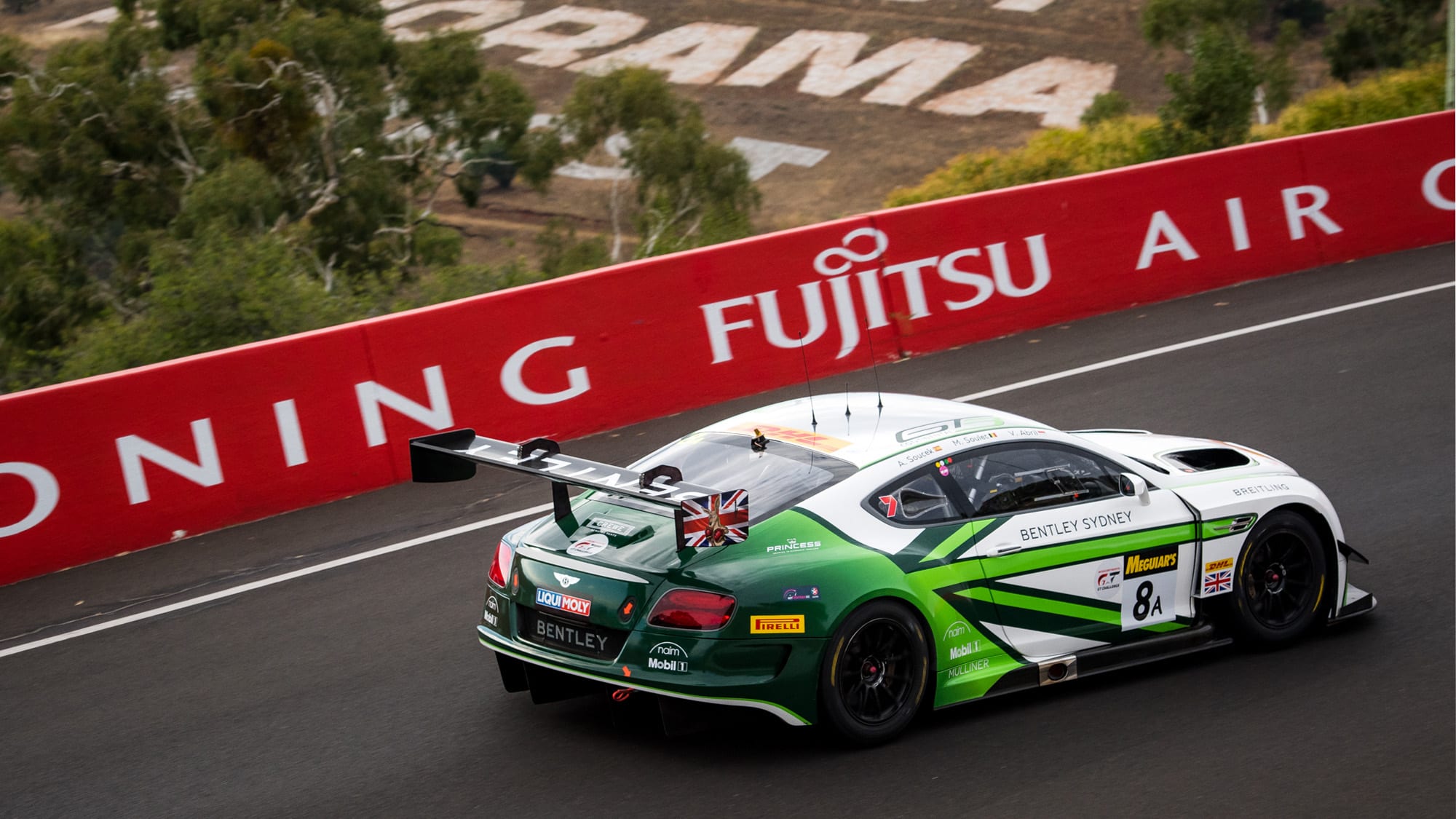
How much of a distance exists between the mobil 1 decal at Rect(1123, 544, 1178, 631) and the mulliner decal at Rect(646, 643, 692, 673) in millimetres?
2234

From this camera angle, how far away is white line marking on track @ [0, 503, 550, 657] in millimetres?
8461

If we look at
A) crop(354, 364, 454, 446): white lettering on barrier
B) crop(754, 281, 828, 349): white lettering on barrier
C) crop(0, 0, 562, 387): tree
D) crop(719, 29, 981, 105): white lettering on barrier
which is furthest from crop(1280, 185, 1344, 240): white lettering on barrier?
crop(719, 29, 981, 105): white lettering on barrier

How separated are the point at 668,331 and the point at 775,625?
265 inches

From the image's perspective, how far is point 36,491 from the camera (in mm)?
9586

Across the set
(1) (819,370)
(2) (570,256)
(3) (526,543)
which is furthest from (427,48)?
(3) (526,543)

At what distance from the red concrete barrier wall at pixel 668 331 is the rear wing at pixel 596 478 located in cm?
422

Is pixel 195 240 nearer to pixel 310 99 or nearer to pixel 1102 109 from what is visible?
pixel 310 99

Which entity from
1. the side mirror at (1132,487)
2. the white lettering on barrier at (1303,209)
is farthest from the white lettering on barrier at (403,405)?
the white lettering on barrier at (1303,209)

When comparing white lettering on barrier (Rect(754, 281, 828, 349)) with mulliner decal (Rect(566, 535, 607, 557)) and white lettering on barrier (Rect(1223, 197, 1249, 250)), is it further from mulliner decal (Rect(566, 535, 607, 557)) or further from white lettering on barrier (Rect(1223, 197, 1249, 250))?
mulliner decal (Rect(566, 535, 607, 557))

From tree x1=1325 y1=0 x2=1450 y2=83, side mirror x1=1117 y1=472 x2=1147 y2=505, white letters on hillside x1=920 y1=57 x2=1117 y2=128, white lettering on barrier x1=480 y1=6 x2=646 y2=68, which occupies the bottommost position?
white letters on hillside x1=920 y1=57 x2=1117 y2=128

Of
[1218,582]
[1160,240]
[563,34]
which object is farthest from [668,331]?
[563,34]

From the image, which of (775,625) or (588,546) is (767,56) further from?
(775,625)

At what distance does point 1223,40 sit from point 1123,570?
54.0 ft

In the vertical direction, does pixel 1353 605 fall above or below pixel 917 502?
below
